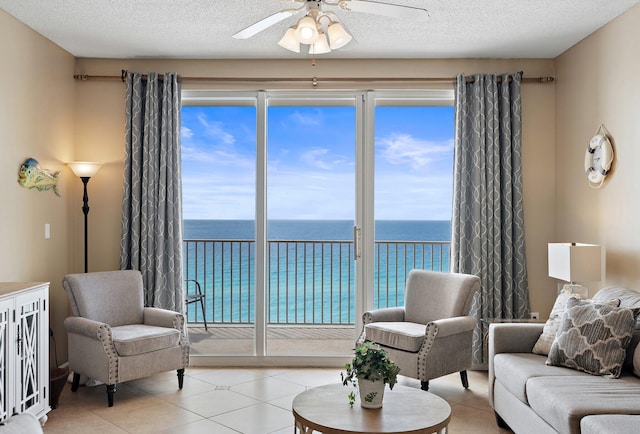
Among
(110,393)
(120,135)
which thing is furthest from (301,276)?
(110,393)

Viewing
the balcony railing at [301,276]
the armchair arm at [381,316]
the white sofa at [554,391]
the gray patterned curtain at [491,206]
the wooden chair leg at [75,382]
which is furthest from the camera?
the balcony railing at [301,276]

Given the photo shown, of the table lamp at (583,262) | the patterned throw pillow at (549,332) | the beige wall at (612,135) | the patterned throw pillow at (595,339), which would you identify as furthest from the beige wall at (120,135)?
the patterned throw pillow at (595,339)

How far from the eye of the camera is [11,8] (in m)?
4.03

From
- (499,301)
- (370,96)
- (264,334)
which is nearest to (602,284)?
(499,301)

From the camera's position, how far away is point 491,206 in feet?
16.8

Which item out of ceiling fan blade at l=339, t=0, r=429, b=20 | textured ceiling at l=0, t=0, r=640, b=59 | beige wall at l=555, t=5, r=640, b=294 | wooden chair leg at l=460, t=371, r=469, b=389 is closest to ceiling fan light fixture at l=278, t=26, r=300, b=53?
ceiling fan blade at l=339, t=0, r=429, b=20

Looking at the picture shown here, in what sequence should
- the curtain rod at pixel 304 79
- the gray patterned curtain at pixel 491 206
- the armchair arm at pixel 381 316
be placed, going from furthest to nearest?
the curtain rod at pixel 304 79, the gray patterned curtain at pixel 491 206, the armchair arm at pixel 381 316

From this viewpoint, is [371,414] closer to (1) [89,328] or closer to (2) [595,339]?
(2) [595,339]

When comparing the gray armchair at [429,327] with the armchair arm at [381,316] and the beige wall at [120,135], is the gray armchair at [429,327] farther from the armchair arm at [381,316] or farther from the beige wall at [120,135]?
the beige wall at [120,135]

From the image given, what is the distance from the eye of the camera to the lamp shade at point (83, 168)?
4.88m

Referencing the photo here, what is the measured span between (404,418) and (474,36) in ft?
10.3

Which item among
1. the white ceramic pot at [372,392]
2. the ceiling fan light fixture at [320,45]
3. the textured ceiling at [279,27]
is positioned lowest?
the white ceramic pot at [372,392]

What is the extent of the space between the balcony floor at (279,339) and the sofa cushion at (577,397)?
284 cm

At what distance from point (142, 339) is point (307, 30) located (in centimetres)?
264
